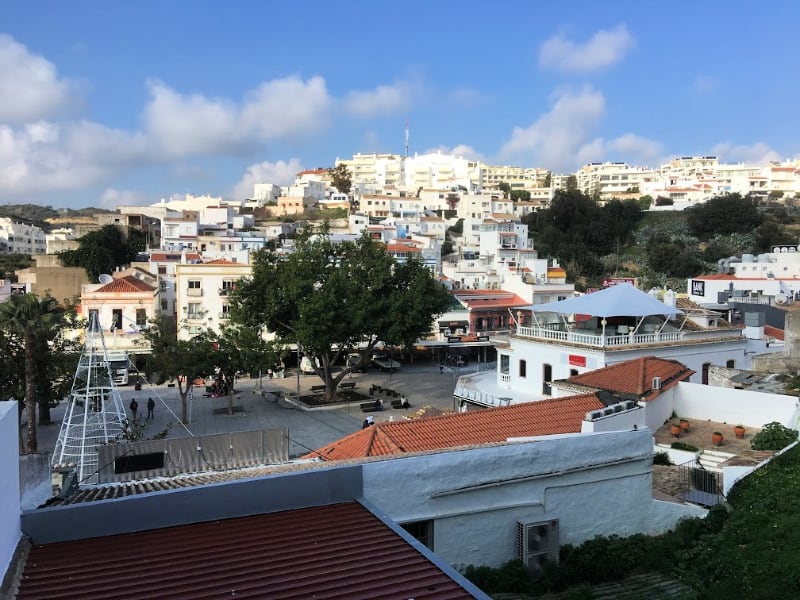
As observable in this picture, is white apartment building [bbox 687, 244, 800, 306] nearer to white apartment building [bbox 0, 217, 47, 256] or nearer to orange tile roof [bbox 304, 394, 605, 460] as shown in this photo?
orange tile roof [bbox 304, 394, 605, 460]

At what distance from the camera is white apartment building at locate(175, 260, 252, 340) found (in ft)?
135

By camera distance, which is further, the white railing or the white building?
the white railing

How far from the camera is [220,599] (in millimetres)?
5145

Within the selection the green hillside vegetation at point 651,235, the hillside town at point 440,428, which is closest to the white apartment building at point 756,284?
the hillside town at point 440,428

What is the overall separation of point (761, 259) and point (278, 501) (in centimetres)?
6957

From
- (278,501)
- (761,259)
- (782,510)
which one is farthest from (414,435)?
(761,259)

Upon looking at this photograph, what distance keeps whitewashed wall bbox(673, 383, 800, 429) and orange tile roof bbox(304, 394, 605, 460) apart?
5.52m

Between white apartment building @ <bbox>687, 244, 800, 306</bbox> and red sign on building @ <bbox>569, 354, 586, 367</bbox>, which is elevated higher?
white apartment building @ <bbox>687, 244, 800, 306</bbox>

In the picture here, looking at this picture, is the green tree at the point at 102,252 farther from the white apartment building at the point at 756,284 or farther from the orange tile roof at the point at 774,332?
the orange tile roof at the point at 774,332

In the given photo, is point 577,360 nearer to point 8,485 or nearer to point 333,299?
point 333,299

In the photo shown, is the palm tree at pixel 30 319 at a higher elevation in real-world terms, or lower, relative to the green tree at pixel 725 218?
lower

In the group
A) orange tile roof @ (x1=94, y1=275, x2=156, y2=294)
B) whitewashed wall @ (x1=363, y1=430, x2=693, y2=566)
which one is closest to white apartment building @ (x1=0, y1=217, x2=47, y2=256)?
orange tile roof @ (x1=94, y1=275, x2=156, y2=294)

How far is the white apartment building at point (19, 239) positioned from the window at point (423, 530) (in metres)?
105

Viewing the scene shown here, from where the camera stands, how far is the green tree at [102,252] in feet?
220
